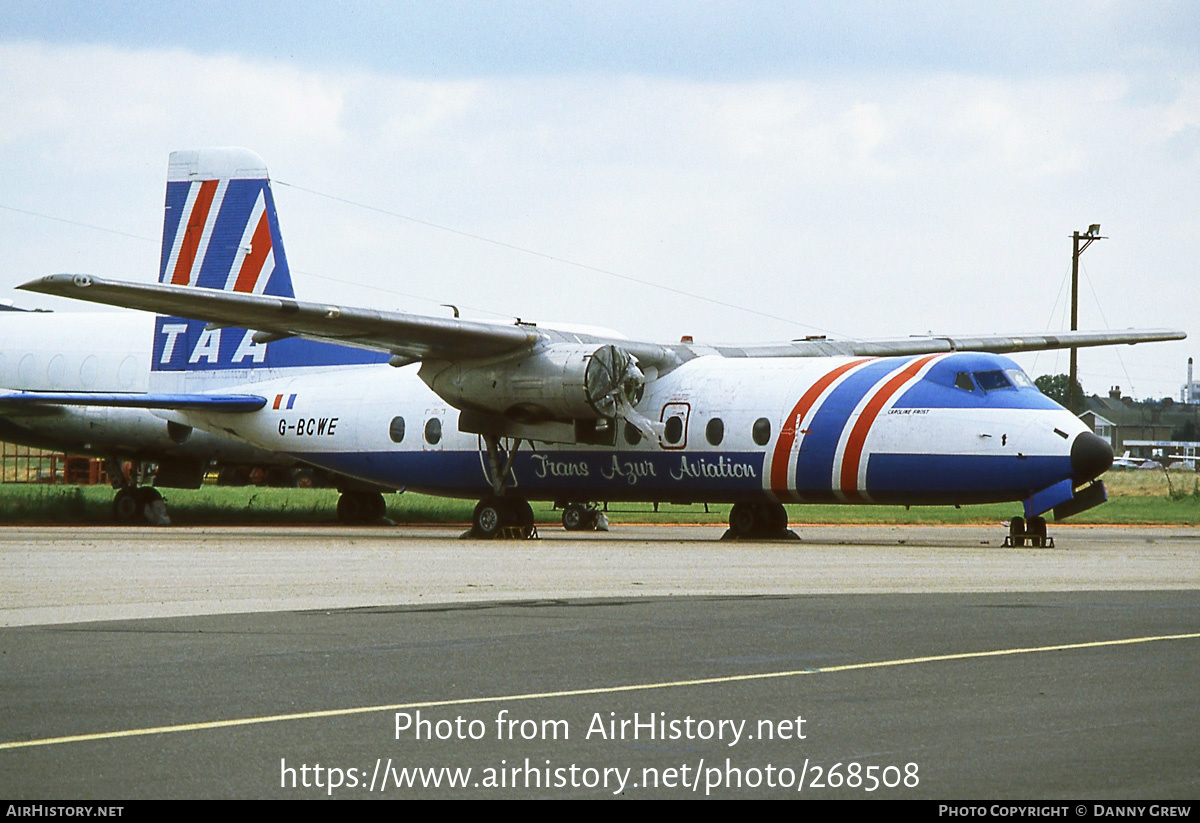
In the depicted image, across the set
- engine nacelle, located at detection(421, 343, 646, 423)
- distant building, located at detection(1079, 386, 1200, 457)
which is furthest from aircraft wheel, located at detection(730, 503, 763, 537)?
distant building, located at detection(1079, 386, 1200, 457)

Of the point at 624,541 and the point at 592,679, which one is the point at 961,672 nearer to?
the point at 592,679

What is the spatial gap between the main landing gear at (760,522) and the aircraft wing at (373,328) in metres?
2.94

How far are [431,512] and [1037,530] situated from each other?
70.6 feet

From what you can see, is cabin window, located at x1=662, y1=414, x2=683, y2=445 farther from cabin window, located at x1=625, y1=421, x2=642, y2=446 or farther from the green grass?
Result: the green grass

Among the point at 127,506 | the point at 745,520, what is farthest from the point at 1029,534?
the point at 127,506

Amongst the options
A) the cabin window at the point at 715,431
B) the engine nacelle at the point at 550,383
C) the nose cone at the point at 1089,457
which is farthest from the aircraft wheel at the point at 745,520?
the nose cone at the point at 1089,457

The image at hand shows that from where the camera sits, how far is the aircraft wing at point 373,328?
72.6ft

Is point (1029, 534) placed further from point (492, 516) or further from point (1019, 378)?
point (492, 516)

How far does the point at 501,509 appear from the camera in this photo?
2744 cm

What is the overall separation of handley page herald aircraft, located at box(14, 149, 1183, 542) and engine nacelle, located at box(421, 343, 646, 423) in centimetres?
4

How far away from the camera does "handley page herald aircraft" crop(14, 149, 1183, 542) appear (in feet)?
77.0

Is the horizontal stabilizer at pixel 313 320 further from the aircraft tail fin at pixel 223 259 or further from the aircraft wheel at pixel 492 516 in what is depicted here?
the aircraft tail fin at pixel 223 259

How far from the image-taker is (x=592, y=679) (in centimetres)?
880
